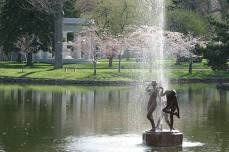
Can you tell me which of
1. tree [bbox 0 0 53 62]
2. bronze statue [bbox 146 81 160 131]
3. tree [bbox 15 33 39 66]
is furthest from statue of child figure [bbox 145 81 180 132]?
tree [bbox 15 33 39 66]

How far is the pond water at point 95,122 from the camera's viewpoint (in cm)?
2066

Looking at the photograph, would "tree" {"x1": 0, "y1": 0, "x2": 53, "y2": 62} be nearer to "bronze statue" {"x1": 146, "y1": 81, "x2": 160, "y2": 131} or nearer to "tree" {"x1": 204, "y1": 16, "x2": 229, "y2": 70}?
"tree" {"x1": 204, "y1": 16, "x2": 229, "y2": 70}

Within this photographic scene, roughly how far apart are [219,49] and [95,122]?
107ft

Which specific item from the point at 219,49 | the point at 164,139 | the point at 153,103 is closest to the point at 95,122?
the point at 153,103

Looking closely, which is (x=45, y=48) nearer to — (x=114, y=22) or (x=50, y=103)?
(x=114, y=22)

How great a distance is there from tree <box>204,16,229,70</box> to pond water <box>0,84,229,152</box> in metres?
14.2

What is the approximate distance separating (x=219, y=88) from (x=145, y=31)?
20271 mm

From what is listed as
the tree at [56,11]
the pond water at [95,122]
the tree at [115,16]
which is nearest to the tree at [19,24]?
the tree at [56,11]

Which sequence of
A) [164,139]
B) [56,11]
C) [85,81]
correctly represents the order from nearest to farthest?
[164,139], [85,81], [56,11]

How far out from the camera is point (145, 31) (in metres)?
71.5

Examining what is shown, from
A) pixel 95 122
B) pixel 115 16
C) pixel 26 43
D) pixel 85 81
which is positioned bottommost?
pixel 95 122

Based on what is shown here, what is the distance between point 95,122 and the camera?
2738 cm

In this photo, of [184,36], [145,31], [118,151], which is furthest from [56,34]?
[118,151]

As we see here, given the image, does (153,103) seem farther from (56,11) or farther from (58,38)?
(58,38)
